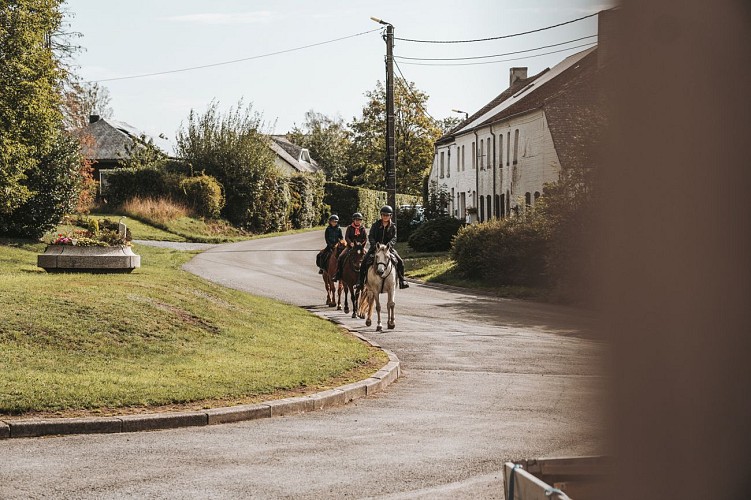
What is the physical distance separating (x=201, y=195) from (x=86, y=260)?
32750 mm

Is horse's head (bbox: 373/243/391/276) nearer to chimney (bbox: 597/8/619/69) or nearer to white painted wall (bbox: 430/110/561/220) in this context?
white painted wall (bbox: 430/110/561/220)

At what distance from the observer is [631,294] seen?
1.19m

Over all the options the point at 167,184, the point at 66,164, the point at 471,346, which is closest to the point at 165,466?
the point at 471,346

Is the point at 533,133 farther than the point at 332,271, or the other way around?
the point at 332,271

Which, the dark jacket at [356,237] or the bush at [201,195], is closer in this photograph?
the dark jacket at [356,237]

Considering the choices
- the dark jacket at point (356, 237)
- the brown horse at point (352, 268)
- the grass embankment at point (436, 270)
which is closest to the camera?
the dark jacket at point (356, 237)

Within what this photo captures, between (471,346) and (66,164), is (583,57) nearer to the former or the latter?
(471,346)

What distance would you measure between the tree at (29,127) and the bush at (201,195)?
18.2m

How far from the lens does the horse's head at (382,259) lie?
731 inches

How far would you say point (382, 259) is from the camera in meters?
18.7

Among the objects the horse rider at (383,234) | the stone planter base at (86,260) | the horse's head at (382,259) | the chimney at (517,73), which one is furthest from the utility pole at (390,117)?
the chimney at (517,73)

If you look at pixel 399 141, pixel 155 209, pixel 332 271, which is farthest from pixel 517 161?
pixel 399 141

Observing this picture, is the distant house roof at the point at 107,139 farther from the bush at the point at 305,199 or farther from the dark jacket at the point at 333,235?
the dark jacket at the point at 333,235

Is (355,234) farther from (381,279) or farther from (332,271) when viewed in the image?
(381,279)
